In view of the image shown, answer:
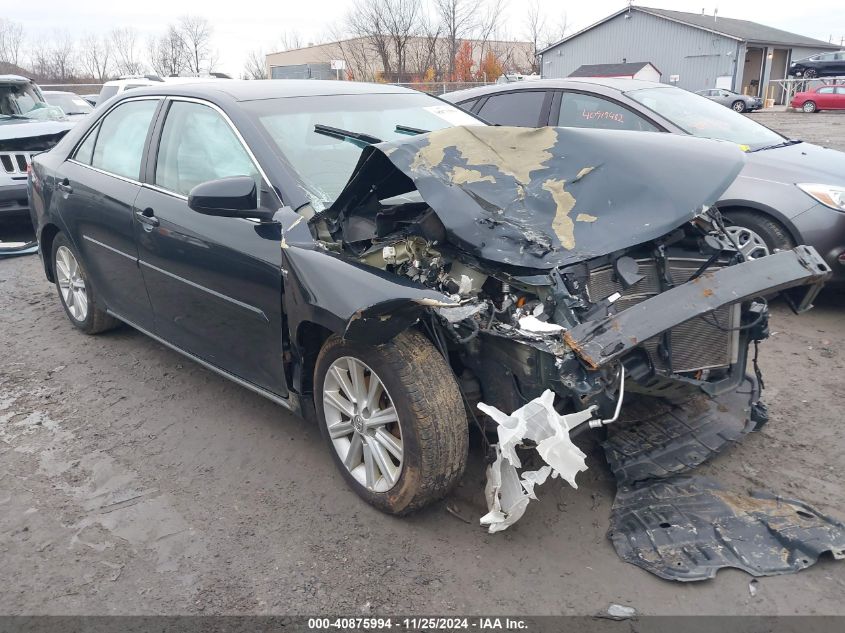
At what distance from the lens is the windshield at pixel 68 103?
14.3m

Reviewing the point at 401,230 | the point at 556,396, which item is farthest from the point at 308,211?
the point at 556,396

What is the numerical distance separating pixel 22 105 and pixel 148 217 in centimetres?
777

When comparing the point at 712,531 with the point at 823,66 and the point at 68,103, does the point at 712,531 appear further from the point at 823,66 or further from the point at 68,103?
the point at 823,66

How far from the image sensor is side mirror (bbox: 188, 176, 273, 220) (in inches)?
120

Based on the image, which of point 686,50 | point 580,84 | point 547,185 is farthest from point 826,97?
point 547,185

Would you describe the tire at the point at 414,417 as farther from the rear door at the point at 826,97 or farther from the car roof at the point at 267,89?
the rear door at the point at 826,97

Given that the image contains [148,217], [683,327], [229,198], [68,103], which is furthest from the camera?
[68,103]

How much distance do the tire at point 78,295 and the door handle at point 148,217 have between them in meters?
1.18

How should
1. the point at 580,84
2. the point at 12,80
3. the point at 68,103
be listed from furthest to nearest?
the point at 68,103
the point at 12,80
the point at 580,84

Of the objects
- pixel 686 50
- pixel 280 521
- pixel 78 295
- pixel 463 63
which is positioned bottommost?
pixel 280 521

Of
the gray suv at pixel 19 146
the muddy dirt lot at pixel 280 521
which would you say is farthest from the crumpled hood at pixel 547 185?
the gray suv at pixel 19 146

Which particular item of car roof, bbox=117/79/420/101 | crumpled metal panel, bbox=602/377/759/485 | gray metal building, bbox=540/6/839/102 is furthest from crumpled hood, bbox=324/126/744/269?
gray metal building, bbox=540/6/839/102

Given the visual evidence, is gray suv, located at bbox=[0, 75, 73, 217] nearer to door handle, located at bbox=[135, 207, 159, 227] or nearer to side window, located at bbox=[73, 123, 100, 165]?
side window, located at bbox=[73, 123, 100, 165]

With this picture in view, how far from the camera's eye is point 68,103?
14609mm
